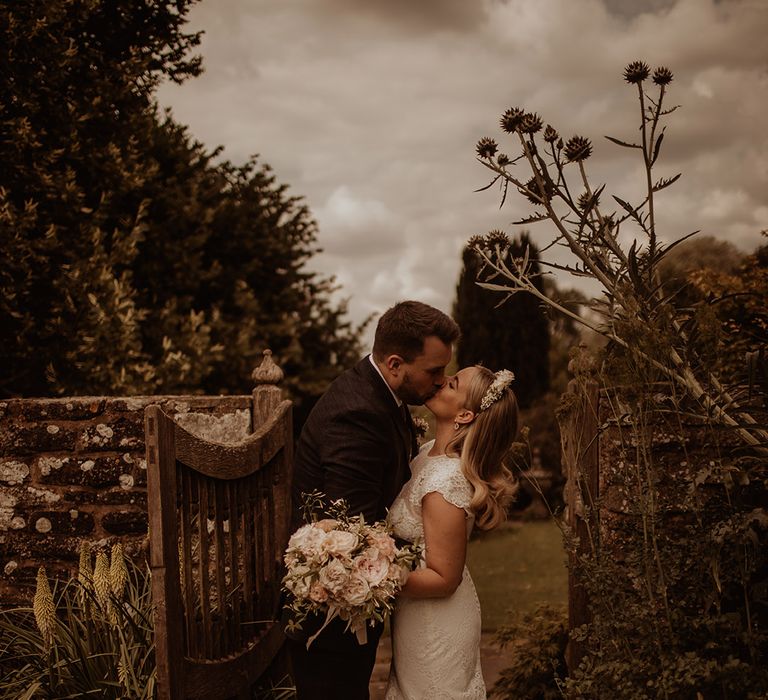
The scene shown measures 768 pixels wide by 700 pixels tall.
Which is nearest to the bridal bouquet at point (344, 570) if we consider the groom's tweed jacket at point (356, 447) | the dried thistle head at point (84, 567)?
the groom's tweed jacket at point (356, 447)

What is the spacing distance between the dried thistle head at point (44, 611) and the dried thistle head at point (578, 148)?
3.02m

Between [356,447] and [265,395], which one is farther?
[265,395]

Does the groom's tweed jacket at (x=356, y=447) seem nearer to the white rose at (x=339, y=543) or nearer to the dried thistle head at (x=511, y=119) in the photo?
the white rose at (x=339, y=543)

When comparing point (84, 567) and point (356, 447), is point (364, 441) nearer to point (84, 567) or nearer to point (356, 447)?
point (356, 447)

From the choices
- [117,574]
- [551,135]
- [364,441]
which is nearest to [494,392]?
[364,441]

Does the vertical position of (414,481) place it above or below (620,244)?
below

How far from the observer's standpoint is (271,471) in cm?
385

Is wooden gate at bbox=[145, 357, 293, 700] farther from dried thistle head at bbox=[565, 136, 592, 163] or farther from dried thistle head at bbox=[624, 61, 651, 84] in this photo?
dried thistle head at bbox=[624, 61, 651, 84]

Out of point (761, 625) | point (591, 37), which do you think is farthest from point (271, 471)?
point (591, 37)

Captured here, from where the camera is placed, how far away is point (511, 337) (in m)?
14.7

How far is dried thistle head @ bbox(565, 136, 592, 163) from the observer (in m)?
3.23

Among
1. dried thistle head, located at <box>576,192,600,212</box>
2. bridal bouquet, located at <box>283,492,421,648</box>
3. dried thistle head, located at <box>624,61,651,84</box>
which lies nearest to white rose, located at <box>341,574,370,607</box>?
bridal bouquet, located at <box>283,492,421,648</box>

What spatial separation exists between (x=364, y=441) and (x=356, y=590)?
566 millimetres

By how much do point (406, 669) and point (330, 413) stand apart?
1233 mm
